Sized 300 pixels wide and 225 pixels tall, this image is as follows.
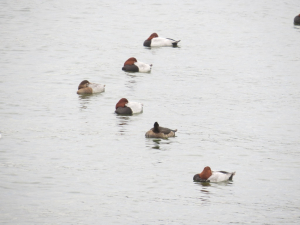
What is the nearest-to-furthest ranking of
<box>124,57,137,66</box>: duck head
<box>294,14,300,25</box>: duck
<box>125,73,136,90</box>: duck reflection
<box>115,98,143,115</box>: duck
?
<box>115,98,143,115</box>: duck < <box>125,73,136,90</box>: duck reflection < <box>124,57,137,66</box>: duck head < <box>294,14,300,25</box>: duck

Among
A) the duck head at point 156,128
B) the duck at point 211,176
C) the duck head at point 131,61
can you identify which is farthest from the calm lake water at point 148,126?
the duck head at point 131,61

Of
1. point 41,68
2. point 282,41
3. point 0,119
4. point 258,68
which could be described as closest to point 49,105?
point 0,119

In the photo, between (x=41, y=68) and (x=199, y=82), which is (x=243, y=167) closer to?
(x=199, y=82)

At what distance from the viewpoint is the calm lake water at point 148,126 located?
1638 centimetres

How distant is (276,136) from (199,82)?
892cm

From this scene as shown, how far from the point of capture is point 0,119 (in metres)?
24.0

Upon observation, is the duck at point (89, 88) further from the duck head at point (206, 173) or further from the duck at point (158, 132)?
the duck head at point (206, 173)

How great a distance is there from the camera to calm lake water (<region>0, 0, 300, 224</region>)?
16375 millimetres

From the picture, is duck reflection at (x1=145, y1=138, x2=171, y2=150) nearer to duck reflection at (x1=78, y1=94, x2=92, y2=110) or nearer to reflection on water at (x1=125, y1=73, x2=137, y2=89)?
duck reflection at (x1=78, y1=94, x2=92, y2=110)

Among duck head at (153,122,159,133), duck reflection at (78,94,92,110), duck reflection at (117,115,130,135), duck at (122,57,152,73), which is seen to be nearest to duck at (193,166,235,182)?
duck head at (153,122,159,133)

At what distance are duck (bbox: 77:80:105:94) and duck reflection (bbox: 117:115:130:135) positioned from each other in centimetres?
381

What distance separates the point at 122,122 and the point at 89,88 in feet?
15.5

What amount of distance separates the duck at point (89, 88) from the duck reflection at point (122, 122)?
150 inches

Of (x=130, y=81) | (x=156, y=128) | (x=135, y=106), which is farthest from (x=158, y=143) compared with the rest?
(x=130, y=81)
